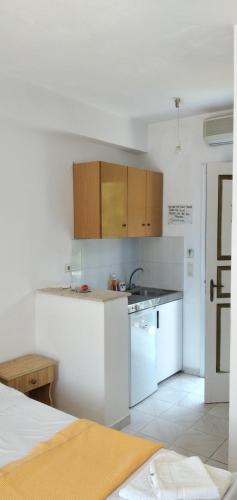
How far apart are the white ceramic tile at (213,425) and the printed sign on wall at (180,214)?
192 centimetres

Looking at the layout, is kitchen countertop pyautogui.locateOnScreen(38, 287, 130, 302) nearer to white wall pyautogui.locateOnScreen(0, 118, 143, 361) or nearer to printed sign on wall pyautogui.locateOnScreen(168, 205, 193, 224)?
white wall pyautogui.locateOnScreen(0, 118, 143, 361)

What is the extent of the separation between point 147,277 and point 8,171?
213cm

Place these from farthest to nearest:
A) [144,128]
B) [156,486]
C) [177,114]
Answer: [144,128], [177,114], [156,486]

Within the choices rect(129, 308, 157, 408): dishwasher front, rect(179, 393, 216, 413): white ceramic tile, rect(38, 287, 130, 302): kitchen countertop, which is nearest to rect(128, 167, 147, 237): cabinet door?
rect(129, 308, 157, 408): dishwasher front

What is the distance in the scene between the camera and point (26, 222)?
3301 mm

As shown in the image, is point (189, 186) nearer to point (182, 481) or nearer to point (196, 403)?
point (196, 403)

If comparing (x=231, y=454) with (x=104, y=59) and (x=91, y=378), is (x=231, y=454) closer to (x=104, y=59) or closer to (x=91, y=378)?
(x=91, y=378)

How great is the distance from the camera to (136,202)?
4.07 meters

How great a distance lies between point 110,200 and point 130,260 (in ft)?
3.61

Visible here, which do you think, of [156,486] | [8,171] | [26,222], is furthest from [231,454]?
[8,171]

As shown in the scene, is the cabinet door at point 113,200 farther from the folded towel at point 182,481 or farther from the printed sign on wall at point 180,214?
the folded towel at point 182,481

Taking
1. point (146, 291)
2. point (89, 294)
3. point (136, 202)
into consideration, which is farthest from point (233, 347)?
point (146, 291)

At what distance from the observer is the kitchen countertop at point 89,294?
9.89ft

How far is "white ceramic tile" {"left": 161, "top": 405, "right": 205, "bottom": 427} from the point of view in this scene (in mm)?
3320
